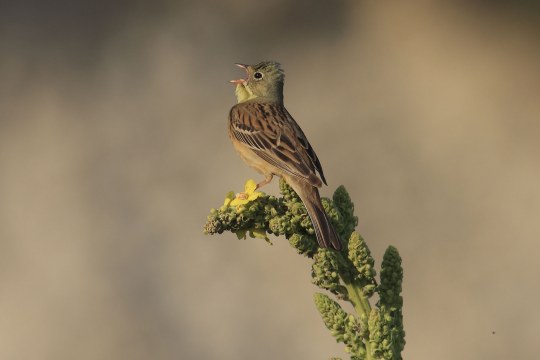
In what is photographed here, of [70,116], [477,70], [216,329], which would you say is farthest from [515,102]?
[70,116]

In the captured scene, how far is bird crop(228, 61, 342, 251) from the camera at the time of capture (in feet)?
9.57

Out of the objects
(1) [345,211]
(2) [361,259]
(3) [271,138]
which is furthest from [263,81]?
(2) [361,259]

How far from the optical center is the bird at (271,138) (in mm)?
2918

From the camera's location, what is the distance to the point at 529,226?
5750mm

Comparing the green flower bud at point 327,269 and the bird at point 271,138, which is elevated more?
the bird at point 271,138

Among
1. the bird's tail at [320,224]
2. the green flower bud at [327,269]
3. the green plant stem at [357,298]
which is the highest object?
the bird's tail at [320,224]

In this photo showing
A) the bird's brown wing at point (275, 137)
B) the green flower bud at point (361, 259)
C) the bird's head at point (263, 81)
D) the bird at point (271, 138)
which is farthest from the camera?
the bird's head at point (263, 81)

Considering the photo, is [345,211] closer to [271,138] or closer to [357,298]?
[357,298]

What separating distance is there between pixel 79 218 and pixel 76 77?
2.46ft

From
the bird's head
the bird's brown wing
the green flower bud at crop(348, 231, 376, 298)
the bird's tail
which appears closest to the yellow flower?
the bird's tail

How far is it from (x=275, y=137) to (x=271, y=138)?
13 mm

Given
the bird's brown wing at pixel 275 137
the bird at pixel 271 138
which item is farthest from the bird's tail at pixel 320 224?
the bird's brown wing at pixel 275 137

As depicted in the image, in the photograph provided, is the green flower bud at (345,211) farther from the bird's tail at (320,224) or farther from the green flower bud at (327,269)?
the green flower bud at (327,269)

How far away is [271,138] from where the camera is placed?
3.48m
